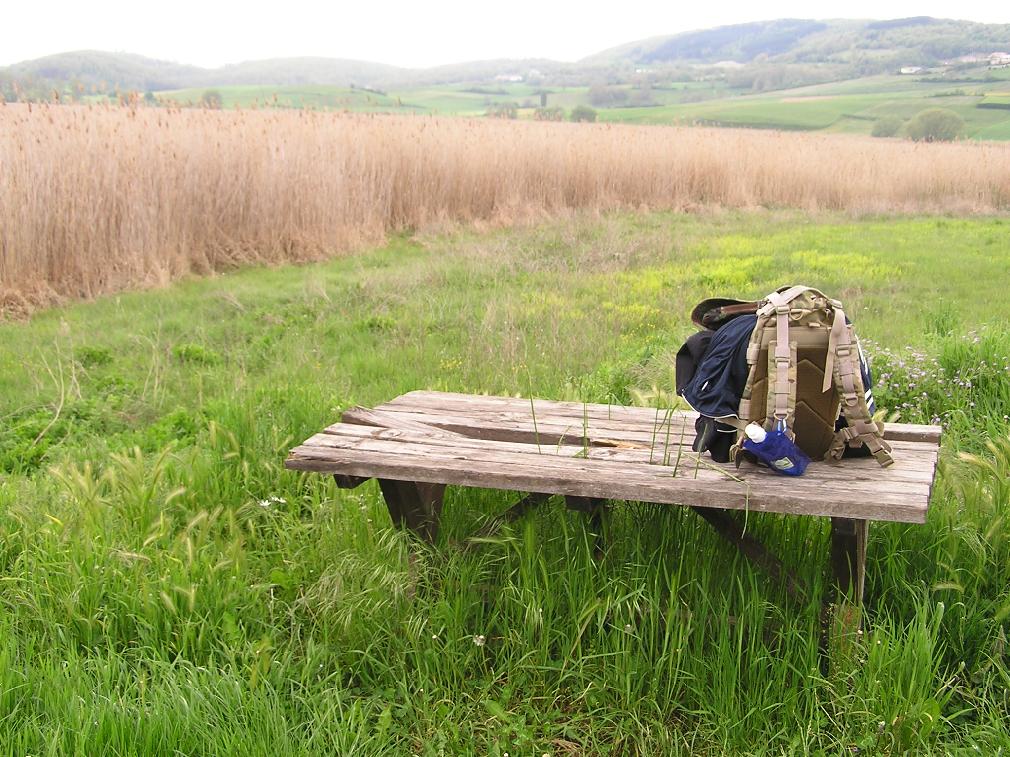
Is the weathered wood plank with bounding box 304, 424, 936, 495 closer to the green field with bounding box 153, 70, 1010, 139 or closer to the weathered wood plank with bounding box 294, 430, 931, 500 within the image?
the weathered wood plank with bounding box 294, 430, 931, 500

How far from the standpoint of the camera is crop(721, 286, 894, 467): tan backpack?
273cm

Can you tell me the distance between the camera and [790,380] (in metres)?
2.75

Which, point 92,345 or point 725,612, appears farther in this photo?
point 92,345

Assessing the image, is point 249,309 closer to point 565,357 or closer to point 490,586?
point 565,357

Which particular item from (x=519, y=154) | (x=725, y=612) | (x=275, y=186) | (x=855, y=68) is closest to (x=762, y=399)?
(x=725, y=612)

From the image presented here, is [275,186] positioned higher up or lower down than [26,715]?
higher up

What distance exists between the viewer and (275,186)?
11672 mm

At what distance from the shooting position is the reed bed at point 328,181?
30.8 feet

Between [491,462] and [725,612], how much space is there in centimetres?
92

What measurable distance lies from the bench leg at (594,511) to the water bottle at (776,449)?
64 centimetres

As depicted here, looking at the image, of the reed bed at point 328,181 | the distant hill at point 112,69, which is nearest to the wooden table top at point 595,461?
the reed bed at point 328,181

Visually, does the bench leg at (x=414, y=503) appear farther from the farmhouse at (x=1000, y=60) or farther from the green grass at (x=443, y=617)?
the farmhouse at (x=1000, y=60)

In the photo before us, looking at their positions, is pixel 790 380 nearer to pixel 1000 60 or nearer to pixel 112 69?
pixel 1000 60

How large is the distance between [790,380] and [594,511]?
3.33 ft
